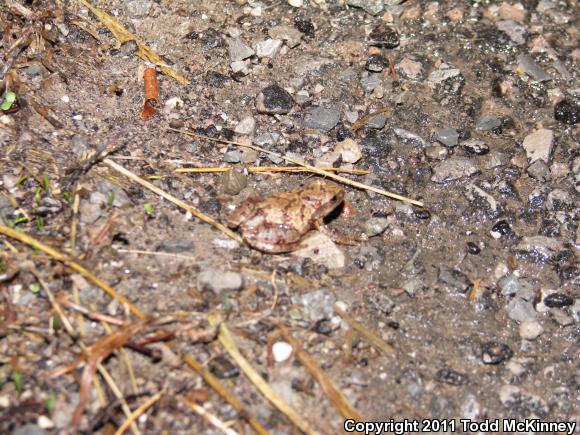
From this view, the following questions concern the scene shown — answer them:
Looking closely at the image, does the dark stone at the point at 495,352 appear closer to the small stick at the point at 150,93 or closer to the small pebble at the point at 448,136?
the small pebble at the point at 448,136

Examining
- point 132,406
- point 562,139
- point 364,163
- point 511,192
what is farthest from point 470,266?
point 132,406

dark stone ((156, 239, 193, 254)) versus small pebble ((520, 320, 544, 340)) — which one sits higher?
dark stone ((156, 239, 193, 254))

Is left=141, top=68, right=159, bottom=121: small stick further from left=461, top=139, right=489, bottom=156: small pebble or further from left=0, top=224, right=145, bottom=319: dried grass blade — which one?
left=461, top=139, right=489, bottom=156: small pebble

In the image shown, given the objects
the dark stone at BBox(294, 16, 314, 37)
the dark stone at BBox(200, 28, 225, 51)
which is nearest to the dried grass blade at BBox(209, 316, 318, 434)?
the dark stone at BBox(200, 28, 225, 51)

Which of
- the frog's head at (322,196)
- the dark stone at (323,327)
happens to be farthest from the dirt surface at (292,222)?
the frog's head at (322,196)

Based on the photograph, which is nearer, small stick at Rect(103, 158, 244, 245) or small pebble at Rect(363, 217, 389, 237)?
small stick at Rect(103, 158, 244, 245)

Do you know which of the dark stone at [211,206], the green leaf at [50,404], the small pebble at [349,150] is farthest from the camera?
the small pebble at [349,150]
